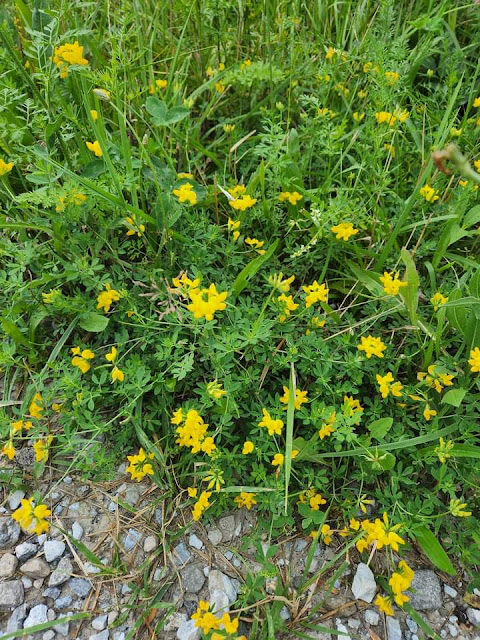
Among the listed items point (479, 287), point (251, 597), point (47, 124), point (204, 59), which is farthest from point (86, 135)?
point (251, 597)

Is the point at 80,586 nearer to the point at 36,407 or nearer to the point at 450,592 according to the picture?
the point at 36,407

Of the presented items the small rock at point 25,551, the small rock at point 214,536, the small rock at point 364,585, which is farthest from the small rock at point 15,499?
Result: the small rock at point 364,585

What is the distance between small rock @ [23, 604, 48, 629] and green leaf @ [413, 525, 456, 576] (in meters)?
1.38

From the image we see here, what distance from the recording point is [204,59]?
→ 301 centimetres

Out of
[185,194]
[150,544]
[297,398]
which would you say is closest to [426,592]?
[297,398]

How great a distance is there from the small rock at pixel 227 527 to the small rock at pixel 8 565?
2.56 feet

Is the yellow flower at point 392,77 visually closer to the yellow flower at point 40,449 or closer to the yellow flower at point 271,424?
the yellow flower at point 271,424

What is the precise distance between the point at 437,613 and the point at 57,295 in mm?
1889

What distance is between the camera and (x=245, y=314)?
2.19m

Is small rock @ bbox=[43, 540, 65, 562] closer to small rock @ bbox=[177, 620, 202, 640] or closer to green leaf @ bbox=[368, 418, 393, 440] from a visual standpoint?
small rock @ bbox=[177, 620, 202, 640]

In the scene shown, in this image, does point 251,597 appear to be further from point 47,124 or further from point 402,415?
point 47,124

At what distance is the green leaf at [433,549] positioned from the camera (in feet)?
6.30

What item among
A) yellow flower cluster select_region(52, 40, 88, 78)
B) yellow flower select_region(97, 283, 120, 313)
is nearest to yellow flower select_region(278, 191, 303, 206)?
yellow flower select_region(97, 283, 120, 313)

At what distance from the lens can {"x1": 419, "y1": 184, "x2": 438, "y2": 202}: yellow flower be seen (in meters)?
2.33
